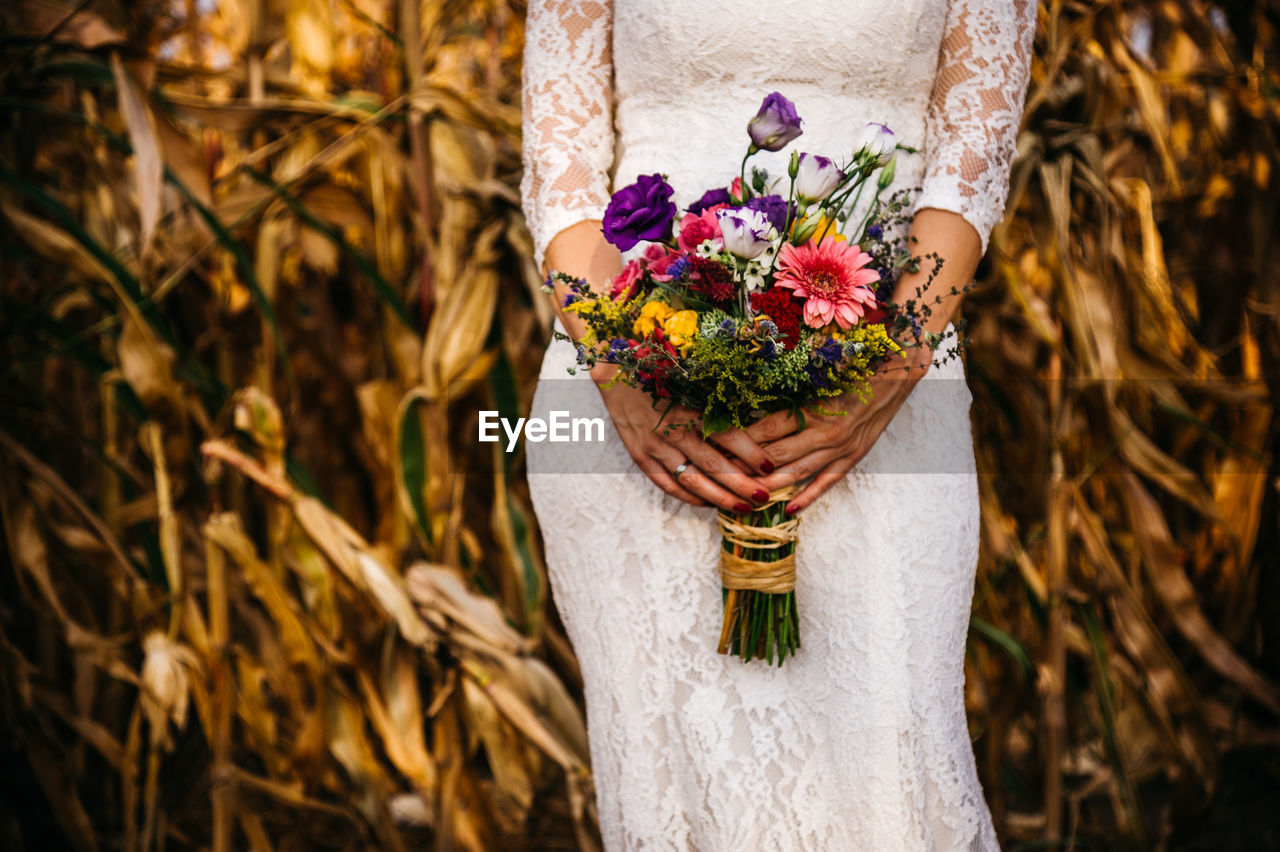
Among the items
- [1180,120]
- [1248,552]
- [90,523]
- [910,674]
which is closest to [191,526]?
[90,523]

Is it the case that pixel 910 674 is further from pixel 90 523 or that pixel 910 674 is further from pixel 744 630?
pixel 90 523

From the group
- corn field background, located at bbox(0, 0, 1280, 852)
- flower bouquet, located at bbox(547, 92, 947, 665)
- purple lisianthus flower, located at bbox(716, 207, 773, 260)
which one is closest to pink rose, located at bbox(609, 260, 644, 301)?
flower bouquet, located at bbox(547, 92, 947, 665)

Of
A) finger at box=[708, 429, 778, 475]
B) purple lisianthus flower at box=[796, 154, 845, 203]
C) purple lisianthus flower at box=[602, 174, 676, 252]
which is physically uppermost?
purple lisianthus flower at box=[796, 154, 845, 203]

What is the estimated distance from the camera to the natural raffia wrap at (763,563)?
785 millimetres

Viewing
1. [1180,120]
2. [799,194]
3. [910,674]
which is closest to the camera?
[799,194]

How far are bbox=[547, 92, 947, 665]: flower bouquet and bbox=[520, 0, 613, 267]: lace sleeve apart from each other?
149 millimetres

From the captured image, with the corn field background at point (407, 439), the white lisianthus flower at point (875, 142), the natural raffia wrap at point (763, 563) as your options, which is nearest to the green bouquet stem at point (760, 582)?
the natural raffia wrap at point (763, 563)

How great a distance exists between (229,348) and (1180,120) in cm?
214

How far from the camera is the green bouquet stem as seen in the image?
0.79 meters

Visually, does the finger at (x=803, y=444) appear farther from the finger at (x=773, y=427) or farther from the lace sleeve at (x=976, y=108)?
the lace sleeve at (x=976, y=108)

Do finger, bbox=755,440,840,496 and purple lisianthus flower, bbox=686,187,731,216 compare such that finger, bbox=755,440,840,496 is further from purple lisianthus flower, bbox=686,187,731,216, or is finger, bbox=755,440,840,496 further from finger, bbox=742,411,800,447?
purple lisianthus flower, bbox=686,187,731,216

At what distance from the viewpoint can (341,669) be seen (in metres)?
1.41

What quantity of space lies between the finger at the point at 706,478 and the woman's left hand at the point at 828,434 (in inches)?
1.1
